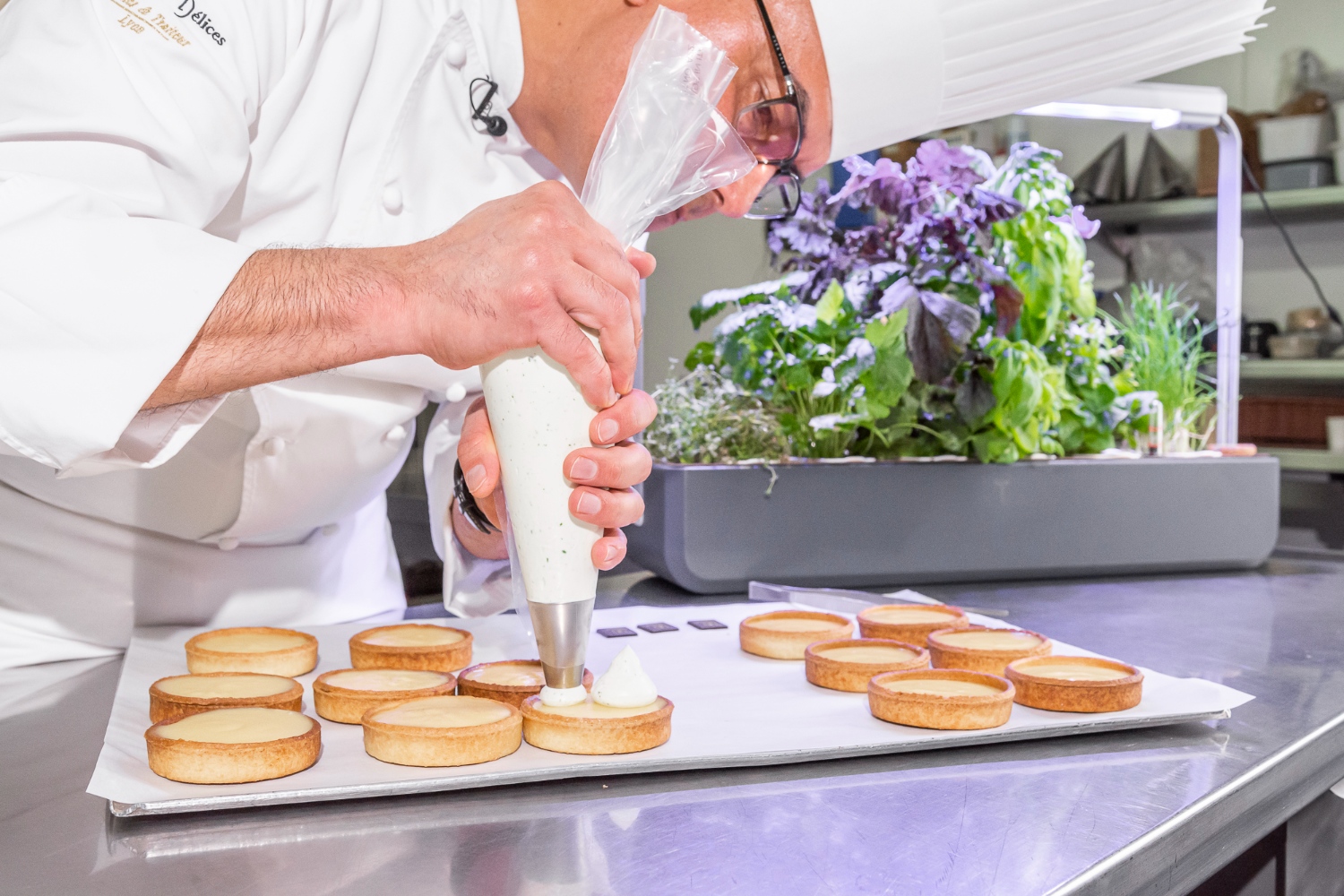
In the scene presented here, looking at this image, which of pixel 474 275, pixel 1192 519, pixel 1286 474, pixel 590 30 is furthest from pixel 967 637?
pixel 1286 474

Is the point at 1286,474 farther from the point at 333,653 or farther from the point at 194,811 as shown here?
the point at 194,811

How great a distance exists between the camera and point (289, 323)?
2.49ft

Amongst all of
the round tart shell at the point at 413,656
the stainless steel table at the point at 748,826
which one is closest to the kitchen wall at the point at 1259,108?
the stainless steel table at the point at 748,826

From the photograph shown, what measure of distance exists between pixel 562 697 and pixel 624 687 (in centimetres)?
5

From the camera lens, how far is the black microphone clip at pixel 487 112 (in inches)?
46.7

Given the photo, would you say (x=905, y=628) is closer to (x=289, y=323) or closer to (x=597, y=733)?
(x=597, y=733)

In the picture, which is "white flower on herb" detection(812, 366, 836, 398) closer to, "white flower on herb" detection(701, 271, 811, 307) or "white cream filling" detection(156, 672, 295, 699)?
"white flower on herb" detection(701, 271, 811, 307)

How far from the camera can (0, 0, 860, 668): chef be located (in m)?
0.73

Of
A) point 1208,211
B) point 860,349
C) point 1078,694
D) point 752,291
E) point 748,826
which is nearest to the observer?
point 748,826

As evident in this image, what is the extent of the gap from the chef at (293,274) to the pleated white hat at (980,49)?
34 millimetres

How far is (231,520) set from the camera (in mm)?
1230

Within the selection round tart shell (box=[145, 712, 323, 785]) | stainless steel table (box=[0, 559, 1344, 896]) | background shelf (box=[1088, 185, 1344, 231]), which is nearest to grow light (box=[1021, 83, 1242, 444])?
stainless steel table (box=[0, 559, 1344, 896])

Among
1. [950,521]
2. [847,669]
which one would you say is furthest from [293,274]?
[950,521]

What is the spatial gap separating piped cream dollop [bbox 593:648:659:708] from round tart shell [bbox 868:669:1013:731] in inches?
7.0
